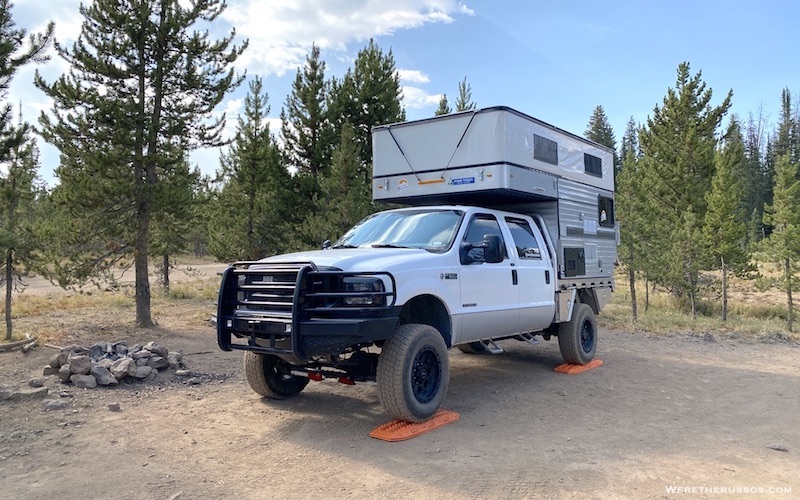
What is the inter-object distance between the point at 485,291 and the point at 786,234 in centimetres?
1999

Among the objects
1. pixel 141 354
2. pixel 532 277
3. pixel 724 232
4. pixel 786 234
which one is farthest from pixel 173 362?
pixel 786 234

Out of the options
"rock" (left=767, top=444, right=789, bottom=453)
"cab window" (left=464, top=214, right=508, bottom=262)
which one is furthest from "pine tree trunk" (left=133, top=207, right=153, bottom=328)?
"rock" (left=767, top=444, right=789, bottom=453)

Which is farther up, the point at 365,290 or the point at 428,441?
the point at 365,290

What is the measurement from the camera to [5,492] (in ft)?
13.9

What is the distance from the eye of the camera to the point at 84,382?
714cm

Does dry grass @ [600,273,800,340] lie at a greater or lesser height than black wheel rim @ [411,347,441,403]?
lesser

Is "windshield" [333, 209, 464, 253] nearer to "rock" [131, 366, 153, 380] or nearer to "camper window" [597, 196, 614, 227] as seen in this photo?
"rock" [131, 366, 153, 380]

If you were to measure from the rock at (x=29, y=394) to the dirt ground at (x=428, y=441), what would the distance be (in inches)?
4.7

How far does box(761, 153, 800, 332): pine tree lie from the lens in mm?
21477

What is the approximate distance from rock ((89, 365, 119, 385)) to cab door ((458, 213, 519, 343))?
4315mm

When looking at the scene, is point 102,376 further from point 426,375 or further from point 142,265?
point 142,265

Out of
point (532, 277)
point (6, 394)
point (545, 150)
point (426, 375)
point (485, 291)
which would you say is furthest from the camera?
point (545, 150)

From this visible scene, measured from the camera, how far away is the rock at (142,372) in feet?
24.6

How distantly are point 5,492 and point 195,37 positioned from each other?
11183 mm
